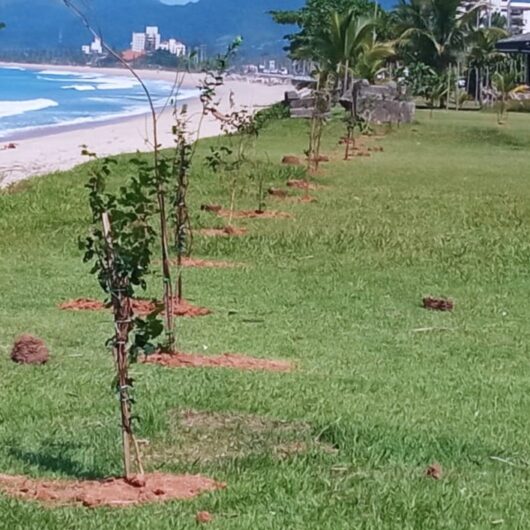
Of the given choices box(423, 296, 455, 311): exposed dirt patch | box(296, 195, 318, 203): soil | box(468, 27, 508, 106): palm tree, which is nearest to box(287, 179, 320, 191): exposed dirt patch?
box(296, 195, 318, 203): soil

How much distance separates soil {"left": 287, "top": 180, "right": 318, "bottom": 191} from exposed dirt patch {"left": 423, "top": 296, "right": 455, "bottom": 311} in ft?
22.1

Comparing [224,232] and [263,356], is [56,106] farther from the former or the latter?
[263,356]

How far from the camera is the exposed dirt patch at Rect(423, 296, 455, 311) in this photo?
7.55 metres

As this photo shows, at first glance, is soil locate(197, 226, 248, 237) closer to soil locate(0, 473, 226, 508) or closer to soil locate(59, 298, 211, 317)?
soil locate(59, 298, 211, 317)

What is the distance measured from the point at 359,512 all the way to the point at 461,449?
0.91 metres

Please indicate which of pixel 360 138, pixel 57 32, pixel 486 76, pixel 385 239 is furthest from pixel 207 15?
pixel 385 239

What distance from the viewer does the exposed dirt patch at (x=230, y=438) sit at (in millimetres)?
4316

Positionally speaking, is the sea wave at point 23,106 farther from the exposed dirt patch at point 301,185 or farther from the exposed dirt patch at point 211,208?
the exposed dirt patch at point 211,208

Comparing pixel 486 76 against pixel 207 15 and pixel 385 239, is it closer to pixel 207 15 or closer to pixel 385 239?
pixel 385 239

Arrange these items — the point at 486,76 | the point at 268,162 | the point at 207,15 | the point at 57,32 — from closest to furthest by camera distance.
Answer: the point at 268,162, the point at 486,76, the point at 57,32, the point at 207,15

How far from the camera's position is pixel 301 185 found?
14773 millimetres

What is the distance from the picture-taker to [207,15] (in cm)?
19575

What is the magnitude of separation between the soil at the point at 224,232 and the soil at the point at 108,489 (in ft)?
21.7

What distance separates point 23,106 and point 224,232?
37963 mm
